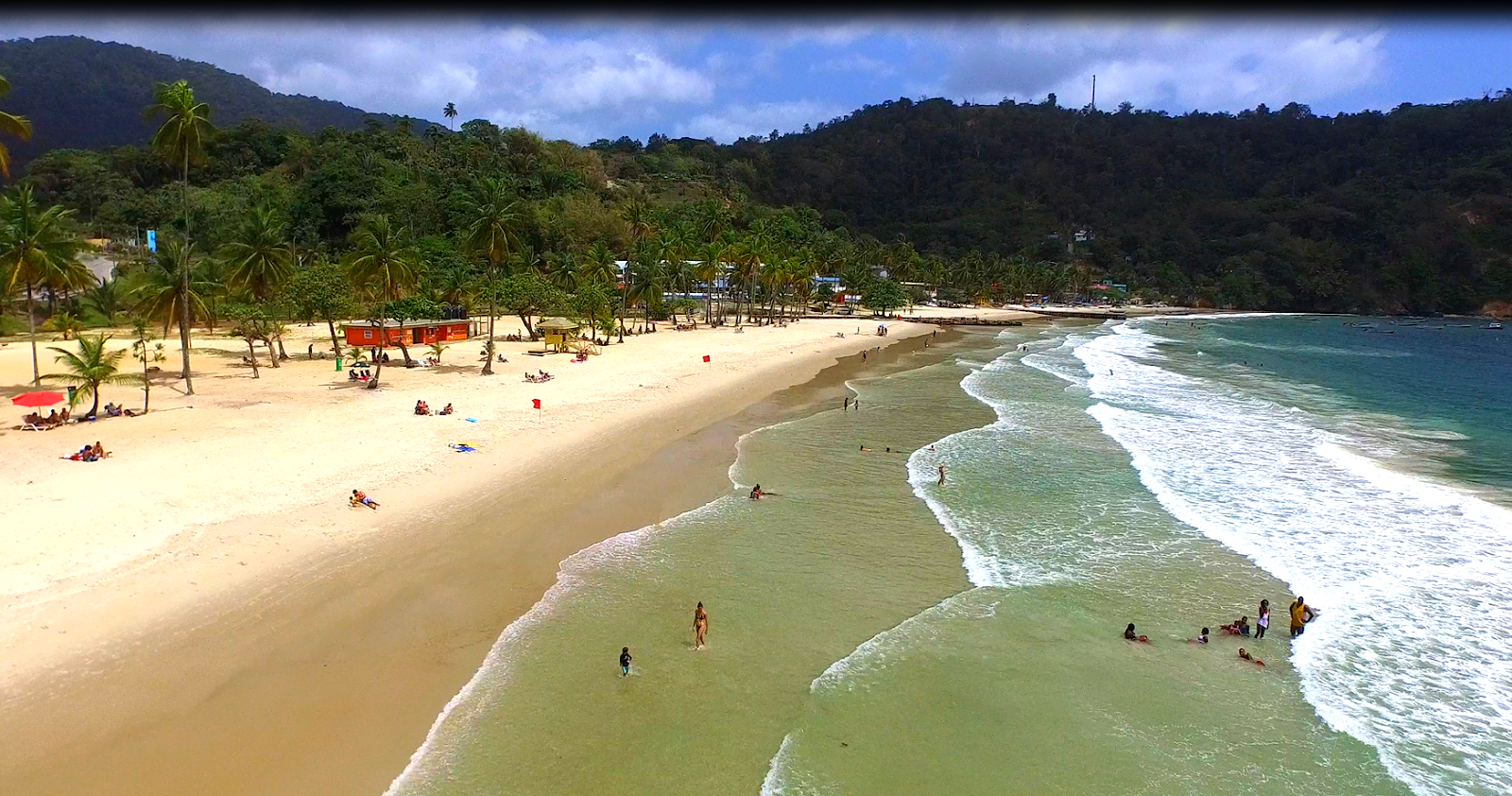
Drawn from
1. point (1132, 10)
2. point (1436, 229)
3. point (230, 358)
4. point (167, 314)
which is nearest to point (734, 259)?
point (230, 358)

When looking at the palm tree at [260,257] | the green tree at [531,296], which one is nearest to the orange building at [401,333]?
the green tree at [531,296]

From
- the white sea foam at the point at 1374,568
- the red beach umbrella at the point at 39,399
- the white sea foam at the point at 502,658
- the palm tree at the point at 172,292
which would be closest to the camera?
the white sea foam at the point at 502,658

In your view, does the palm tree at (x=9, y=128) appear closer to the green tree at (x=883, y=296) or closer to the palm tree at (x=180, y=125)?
the palm tree at (x=180, y=125)

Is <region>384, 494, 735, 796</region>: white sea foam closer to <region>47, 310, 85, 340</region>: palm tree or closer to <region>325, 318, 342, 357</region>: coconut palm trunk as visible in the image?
<region>325, 318, 342, 357</region>: coconut palm trunk

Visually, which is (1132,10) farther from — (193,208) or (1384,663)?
(193,208)

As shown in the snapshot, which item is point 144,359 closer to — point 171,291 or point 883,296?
point 171,291

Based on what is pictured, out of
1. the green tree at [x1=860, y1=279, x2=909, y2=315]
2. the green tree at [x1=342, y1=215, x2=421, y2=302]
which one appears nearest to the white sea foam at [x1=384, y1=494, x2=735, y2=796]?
Answer: the green tree at [x1=342, y1=215, x2=421, y2=302]

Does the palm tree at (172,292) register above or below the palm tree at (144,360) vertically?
above
